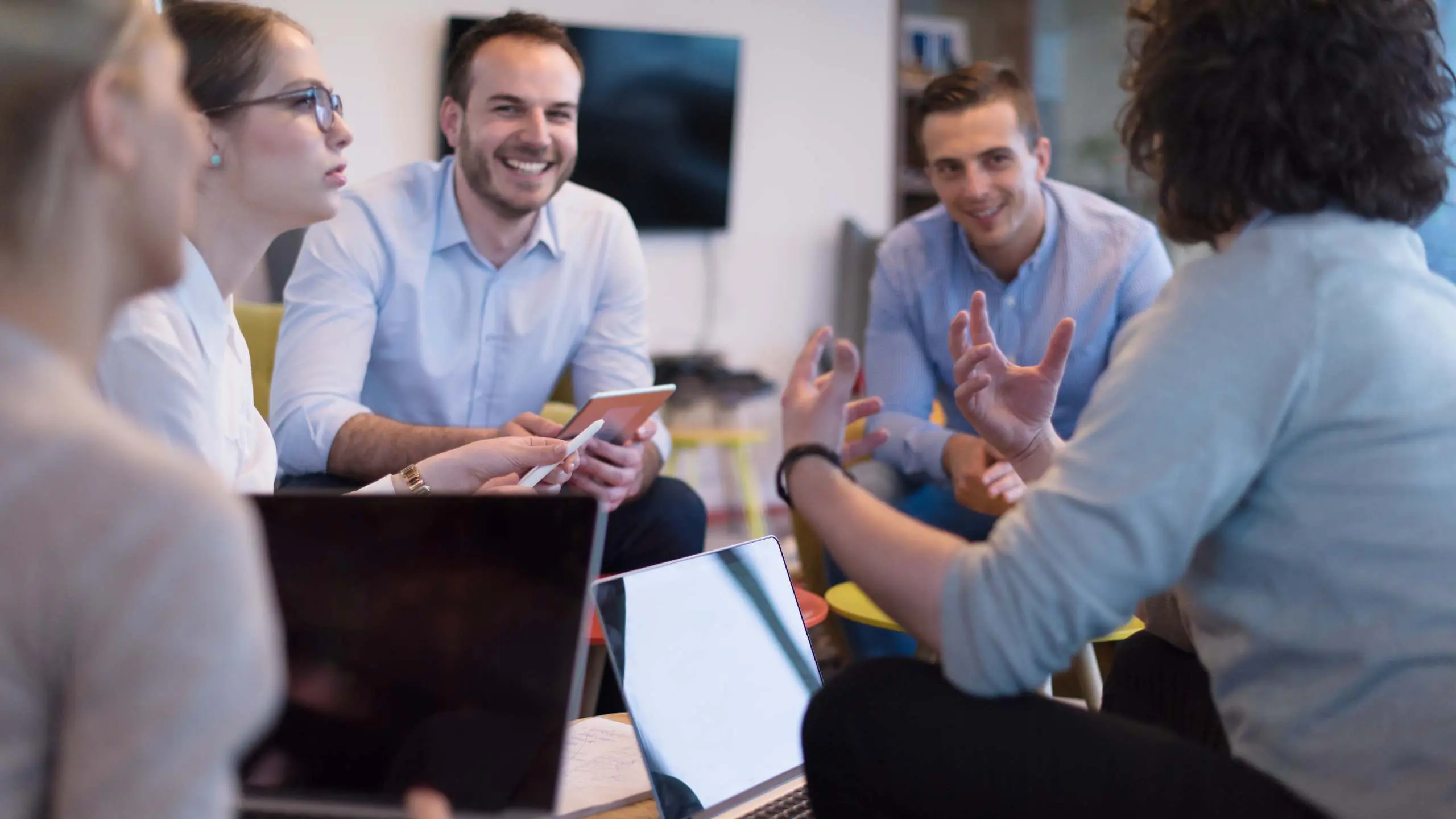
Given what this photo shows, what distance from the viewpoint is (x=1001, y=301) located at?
2.69 metres

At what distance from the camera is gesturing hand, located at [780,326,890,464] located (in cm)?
112

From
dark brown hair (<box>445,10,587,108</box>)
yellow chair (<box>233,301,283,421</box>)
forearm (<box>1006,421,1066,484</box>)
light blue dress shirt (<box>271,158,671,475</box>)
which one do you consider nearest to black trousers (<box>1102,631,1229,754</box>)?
forearm (<box>1006,421,1066,484</box>)

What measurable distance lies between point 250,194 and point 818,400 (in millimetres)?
881

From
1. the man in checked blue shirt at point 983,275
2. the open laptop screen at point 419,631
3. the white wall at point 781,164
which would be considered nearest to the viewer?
the open laptop screen at point 419,631

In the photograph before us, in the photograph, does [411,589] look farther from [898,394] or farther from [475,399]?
[898,394]

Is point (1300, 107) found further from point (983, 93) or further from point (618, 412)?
point (983, 93)

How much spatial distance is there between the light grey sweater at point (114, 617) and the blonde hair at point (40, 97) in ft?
0.21

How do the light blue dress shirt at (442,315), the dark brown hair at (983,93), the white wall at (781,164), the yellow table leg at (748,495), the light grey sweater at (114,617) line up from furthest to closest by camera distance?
the white wall at (781,164) → the yellow table leg at (748,495) → the dark brown hair at (983,93) → the light blue dress shirt at (442,315) → the light grey sweater at (114,617)

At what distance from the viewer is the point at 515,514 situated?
865 millimetres

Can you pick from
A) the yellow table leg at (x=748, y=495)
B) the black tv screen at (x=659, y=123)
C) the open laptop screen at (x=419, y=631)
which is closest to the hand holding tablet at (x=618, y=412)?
the open laptop screen at (x=419, y=631)

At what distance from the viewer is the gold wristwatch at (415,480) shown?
172 cm

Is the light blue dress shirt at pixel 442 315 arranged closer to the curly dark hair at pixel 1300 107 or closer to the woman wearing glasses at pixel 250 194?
the woman wearing glasses at pixel 250 194

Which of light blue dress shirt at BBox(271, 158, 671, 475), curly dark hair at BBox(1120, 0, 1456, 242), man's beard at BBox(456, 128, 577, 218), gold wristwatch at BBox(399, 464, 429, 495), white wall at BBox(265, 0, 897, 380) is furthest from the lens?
white wall at BBox(265, 0, 897, 380)

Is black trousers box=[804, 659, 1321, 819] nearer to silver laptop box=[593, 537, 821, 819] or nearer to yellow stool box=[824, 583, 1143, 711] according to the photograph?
silver laptop box=[593, 537, 821, 819]
